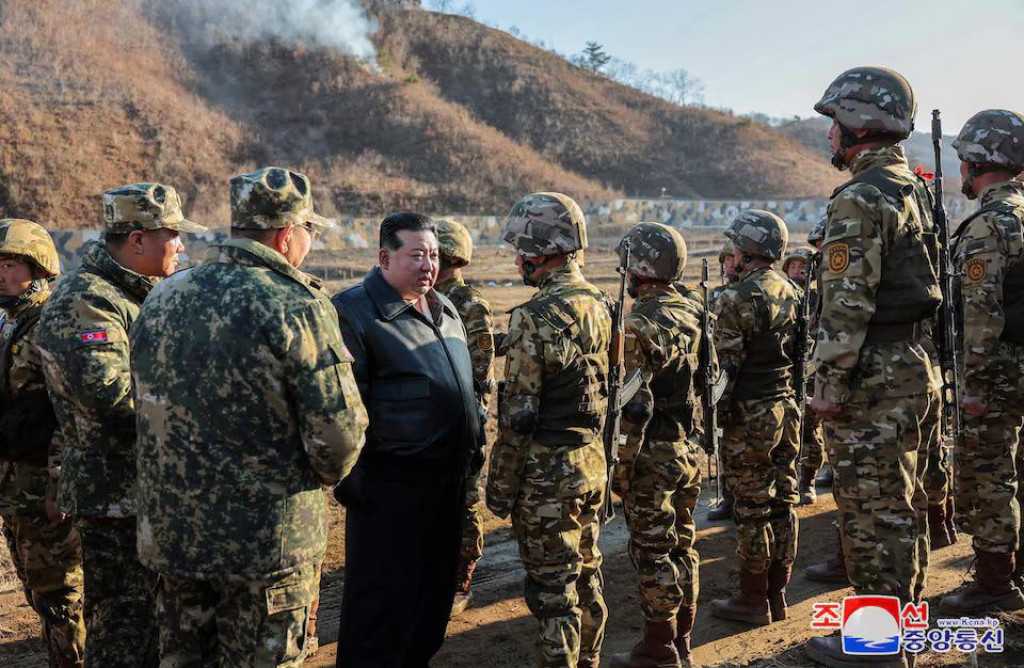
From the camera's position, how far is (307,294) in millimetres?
3115

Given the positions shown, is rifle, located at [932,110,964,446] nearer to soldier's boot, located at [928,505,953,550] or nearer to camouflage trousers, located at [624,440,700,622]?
camouflage trousers, located at [624,440,700,622]

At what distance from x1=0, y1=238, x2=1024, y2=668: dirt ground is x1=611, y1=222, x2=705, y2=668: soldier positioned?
0.43 meters

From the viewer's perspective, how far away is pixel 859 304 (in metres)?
4.06

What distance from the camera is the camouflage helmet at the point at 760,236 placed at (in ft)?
18.3

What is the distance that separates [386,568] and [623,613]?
239cm

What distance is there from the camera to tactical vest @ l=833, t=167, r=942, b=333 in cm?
416

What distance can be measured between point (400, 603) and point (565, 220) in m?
1.94

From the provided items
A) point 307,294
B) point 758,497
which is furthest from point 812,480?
point 307,294

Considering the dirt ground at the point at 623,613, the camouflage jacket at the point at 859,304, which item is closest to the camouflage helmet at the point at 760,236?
the camouflage jacket at the point at 859,304

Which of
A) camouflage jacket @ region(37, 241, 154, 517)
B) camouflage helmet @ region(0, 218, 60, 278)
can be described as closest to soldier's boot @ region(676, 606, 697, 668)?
camouflage jacket @ region(37, 241, 154, 517)

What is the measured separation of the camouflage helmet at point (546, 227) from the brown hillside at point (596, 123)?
4923cm

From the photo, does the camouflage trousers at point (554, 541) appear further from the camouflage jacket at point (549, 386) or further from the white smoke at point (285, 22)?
the white smoke at point (285, 22)

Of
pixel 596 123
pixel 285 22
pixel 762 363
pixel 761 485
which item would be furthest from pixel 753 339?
pixel 596 123

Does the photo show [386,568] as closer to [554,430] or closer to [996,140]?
[554,430]
